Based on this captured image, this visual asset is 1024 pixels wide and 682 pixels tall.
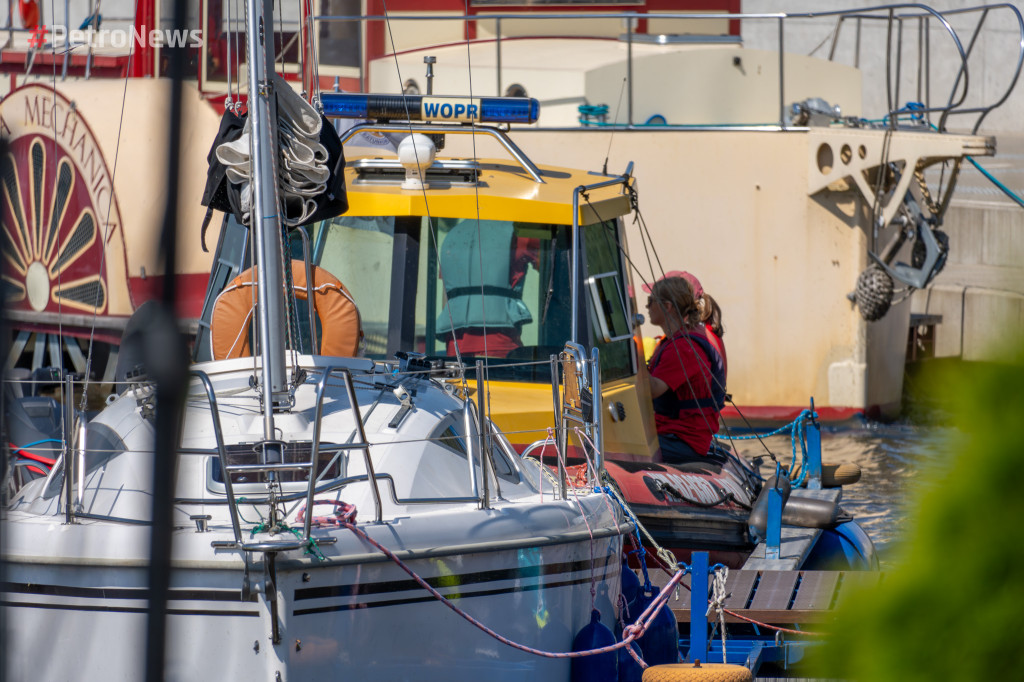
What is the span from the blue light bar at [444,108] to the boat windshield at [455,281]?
0.67 meters

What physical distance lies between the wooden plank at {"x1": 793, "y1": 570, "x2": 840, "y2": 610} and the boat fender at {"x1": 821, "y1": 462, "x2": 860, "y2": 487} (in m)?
2.36

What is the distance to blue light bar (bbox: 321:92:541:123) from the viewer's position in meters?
6.99

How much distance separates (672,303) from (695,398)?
0.60 metres

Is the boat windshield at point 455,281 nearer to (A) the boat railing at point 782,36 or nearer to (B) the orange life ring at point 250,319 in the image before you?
(B) the orange life ring at point 250,319

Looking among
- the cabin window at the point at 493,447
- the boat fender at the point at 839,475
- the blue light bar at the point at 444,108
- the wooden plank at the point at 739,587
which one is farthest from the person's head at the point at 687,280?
the cabin window at the point at 493,447

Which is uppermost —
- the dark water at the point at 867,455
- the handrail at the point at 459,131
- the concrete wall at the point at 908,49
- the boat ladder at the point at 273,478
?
the concrete wall at the point at 908,49

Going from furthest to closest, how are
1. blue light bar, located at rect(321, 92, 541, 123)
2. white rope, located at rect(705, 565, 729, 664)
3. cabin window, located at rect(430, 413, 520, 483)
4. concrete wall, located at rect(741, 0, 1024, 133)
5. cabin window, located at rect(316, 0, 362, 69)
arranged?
concrete wall, located at rect(741, 0, 1024, 133) → cabin window, located at rect(316, 0, 362, 69) → blue light bar, located at rect(321, 92, 541, 123) → white rope, located at rect(705, 565, 729, 664) → cabin window, located at rect(430, 413, 520, 483)

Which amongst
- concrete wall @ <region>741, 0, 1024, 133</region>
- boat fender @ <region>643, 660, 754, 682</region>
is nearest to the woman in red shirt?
boat fender @ <region>643, 660, 754, 682</region>

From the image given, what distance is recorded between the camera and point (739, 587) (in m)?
6.43

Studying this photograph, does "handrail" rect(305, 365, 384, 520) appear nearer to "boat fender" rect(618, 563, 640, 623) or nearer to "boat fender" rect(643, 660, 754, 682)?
"boat fender" rect(643, 660, 754, 682)

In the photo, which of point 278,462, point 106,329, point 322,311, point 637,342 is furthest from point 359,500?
point 106,329

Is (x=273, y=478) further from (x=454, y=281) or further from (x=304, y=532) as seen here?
(x=454, y=281)

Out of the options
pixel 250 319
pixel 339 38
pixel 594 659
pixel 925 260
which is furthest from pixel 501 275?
pixel 339 38

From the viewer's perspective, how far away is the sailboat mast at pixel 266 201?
14.4 feet
